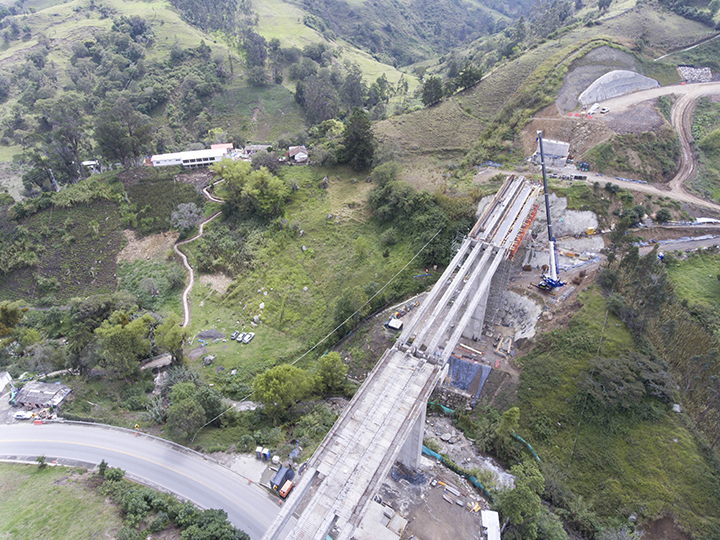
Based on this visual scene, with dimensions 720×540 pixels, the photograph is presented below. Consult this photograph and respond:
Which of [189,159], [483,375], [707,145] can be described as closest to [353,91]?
[189,159]

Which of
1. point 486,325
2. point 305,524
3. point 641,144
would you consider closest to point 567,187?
point 641,144

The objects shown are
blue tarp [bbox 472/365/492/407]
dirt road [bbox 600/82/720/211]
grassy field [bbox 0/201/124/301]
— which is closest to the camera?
blue tarp [bbox 472/365/492/407]

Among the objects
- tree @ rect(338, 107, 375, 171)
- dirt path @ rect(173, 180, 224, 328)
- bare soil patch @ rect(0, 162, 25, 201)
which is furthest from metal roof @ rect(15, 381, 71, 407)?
bare soil patch @ rect(0, 162, 25, 201)

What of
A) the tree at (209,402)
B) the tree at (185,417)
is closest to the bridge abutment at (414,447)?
the tree at (209,402)

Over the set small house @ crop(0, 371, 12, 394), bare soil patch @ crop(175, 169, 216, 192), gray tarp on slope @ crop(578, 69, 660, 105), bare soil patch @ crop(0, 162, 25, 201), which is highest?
gray tarp on slope @ crop(578, 69, 660, 105)

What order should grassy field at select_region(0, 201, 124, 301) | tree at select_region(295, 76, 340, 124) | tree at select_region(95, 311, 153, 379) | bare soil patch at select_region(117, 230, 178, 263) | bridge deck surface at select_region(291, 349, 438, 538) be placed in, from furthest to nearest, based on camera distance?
1. tree at select_region(295, 76, 340, 124)
2. bare soil patch at select_region(117, 230, 178, 263)
3. grassy field at select_region(0, 201, 124, 301)
4. tree at select_region(95, 311, 153, 379)
5. bridge deck surface at select_region(291, 349, 438, 538)

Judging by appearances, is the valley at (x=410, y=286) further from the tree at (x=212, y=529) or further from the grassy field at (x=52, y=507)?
the grassy field at (x=52, y=507)

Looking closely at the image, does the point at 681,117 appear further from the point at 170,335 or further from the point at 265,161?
the point at 170,335

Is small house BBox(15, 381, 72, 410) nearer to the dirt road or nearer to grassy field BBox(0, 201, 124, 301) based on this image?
grassy field BBox(0, 201, 124, 301)
